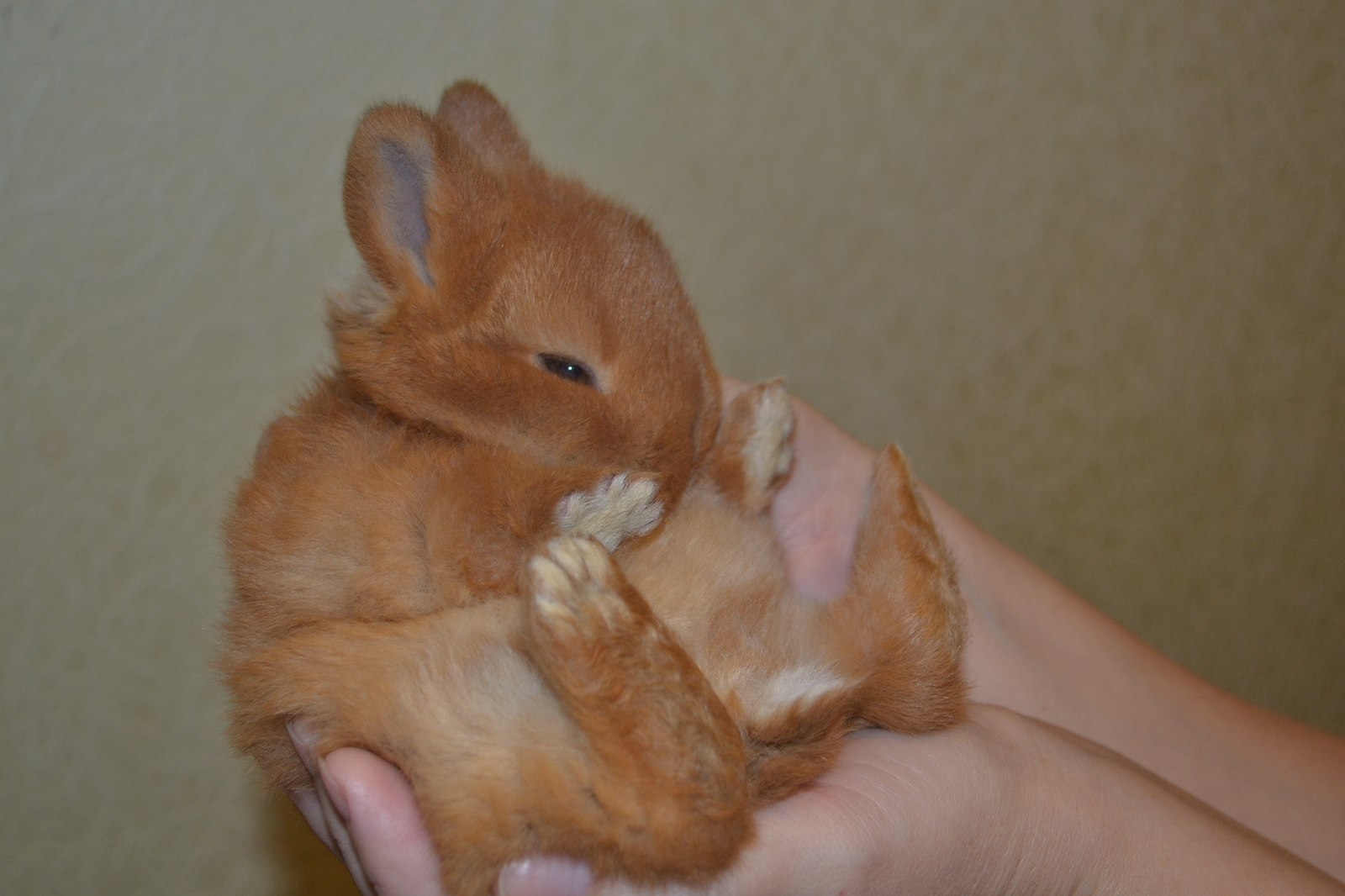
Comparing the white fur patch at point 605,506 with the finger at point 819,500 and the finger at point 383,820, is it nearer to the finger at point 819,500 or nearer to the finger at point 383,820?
the finger at point 383,820

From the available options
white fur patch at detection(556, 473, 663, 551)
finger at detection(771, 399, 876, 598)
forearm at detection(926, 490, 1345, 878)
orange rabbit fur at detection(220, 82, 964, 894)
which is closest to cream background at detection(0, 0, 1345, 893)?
finger at detection(771, 399, 876, 598)

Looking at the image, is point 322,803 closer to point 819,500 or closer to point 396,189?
point 396,189

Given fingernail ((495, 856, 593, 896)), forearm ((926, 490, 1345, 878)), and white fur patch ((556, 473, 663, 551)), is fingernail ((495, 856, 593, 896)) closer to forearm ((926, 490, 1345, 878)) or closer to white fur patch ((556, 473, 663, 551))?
white fur patch ((556, 473, 663, 551))

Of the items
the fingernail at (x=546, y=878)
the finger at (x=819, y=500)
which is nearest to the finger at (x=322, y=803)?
the fingernail at (x=546, y=878)

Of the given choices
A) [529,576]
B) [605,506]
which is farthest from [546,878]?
[605,506]

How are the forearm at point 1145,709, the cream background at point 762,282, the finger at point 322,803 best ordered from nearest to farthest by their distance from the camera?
the finger at point 322,803
the cream background at point 762,282
the forearm at point 1145,709

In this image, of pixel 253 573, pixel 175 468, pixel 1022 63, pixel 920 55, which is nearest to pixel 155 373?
pixel 175 468
